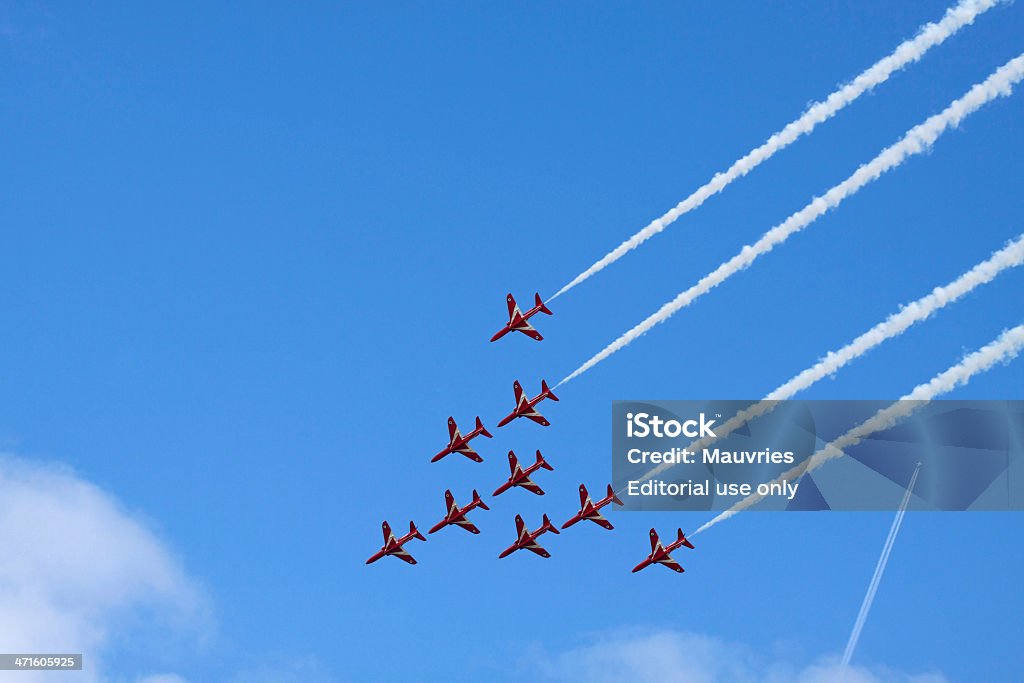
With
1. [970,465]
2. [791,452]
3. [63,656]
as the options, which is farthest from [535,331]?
[63,656]

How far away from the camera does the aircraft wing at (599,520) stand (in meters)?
96.4

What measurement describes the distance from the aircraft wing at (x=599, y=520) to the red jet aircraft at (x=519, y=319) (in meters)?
10.3

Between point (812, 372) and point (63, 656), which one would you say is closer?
point (812, 372)

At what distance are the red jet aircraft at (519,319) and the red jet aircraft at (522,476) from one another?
7286mm

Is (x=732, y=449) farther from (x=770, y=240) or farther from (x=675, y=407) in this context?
(x=770, y=240)

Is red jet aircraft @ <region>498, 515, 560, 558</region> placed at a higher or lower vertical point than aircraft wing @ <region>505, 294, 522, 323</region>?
lower

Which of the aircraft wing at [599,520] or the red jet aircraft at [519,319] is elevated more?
the red jet aircraft at [519,319]

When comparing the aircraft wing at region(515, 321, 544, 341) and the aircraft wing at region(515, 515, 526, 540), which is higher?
the aircraft wing at region(515, 321, 544, 341)

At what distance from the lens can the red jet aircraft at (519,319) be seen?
93750mm

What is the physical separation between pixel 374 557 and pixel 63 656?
695 inches

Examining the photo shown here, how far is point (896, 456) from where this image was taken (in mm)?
90875

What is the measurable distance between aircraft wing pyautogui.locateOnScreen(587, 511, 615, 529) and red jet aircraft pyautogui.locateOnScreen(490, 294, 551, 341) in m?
10.3

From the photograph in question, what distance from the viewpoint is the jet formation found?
94.4 metres

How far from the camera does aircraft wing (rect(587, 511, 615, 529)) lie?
316 ft
